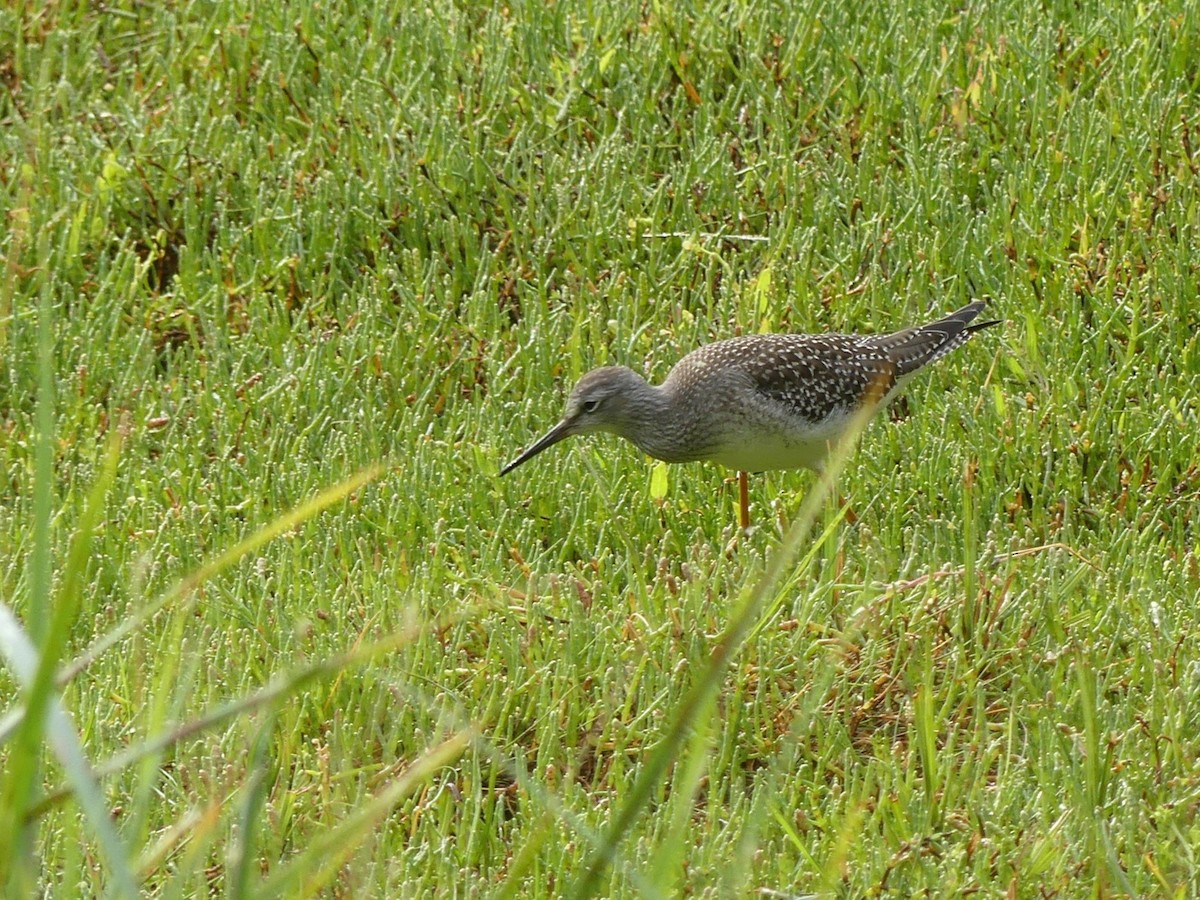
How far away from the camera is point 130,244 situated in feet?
25.3

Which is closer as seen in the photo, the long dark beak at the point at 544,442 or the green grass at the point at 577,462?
the green grass at the point at 577,462

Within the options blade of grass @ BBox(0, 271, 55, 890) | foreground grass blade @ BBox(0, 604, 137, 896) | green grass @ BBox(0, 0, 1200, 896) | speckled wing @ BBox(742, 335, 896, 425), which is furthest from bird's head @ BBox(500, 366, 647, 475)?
foreground grass blade @ BBox(0, 604, 137, 896)

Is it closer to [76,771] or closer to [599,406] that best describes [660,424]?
[599,406]

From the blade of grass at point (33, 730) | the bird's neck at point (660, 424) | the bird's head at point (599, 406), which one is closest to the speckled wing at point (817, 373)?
the bird's neck at point (660, 424)

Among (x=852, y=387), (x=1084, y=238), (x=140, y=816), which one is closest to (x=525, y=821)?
(x=140, y=816)

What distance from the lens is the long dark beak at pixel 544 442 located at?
19.7 ft

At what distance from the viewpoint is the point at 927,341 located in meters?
6.57

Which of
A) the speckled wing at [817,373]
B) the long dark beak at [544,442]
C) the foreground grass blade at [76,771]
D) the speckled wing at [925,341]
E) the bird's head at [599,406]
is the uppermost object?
the foreground grass blade at [76,771]

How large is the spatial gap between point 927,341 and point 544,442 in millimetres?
1532

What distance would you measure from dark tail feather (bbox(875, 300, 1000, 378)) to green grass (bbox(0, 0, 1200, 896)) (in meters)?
0.18

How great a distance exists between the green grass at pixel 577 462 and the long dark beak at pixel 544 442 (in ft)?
0.53

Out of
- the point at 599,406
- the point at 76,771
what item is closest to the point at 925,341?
the point at 599,406

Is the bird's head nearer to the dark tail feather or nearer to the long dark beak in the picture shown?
the long dark beak

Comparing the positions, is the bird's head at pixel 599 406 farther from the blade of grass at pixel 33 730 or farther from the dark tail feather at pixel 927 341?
the blade of grass at pixel 33 730
